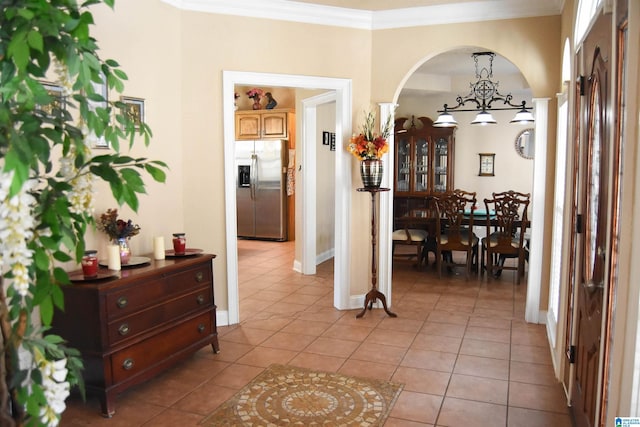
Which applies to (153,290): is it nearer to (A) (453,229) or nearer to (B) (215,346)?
(B) (215,346)

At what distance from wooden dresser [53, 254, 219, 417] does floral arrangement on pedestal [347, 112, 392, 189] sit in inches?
61.2

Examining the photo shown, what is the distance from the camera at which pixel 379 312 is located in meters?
4.65

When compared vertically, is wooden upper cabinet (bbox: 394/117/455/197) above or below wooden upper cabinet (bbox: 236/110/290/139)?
below

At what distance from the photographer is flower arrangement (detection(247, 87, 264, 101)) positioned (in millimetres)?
8820

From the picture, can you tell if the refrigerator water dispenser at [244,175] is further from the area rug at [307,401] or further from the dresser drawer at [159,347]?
the area rug at [307,401]

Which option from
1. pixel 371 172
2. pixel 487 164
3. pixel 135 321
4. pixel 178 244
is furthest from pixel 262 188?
pixel 135 321

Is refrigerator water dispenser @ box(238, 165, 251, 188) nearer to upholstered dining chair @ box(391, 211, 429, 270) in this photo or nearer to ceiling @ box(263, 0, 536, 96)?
ceiling @ box(263, 0, 536, 96)

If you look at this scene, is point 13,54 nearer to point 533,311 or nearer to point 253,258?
point 533,311

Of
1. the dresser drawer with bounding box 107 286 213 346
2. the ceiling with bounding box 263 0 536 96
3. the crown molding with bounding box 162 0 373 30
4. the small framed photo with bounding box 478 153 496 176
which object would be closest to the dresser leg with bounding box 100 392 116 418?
the dresser drawer with bounding box 107 286 213 346

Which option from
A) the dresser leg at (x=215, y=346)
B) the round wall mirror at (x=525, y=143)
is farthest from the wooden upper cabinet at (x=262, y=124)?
the dresser leg at (x=215, y=346)

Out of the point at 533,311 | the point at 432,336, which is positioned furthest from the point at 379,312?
the point at 533,311

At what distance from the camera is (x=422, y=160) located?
8.52 m

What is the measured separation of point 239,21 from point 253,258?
391cm

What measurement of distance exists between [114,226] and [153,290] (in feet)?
1.58
